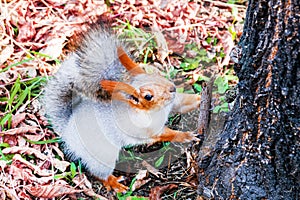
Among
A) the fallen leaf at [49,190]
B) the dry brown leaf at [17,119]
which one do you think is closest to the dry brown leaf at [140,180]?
the fallen leaf at [49,190]

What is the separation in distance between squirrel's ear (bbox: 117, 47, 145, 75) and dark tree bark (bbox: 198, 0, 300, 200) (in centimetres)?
58

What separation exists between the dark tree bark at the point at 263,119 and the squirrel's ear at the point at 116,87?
505mm

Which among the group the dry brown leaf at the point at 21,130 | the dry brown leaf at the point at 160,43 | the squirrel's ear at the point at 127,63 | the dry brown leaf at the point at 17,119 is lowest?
the dry brown leaf at the point at 21,130

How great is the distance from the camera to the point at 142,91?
2727mm

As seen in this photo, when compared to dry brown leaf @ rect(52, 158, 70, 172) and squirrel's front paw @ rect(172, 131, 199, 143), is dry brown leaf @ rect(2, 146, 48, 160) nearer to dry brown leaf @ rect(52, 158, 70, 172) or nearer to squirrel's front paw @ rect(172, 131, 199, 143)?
dry brown leaf @ rect(52, 158, 70, 172)

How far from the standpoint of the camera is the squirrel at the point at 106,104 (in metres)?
2.72

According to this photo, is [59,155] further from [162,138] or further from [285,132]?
[285,132]

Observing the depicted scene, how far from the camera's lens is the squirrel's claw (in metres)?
2.88

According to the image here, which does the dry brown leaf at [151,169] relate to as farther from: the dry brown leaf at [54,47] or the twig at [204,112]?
the dry brown leaf at [54,47]

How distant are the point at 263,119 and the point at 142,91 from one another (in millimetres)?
722

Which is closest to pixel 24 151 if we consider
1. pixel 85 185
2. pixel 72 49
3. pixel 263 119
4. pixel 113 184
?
pixel 85 185

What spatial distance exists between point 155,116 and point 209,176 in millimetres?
486

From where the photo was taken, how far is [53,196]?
9.09 feet

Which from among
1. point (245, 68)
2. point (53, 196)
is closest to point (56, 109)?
point (53, 196)
